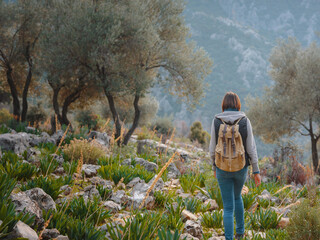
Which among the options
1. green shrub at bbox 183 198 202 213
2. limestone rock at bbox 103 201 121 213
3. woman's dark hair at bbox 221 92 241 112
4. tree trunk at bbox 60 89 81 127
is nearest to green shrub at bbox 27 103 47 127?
tree trunk at bbox 60 89 81 127

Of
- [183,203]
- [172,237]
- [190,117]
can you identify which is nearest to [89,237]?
[172,237]

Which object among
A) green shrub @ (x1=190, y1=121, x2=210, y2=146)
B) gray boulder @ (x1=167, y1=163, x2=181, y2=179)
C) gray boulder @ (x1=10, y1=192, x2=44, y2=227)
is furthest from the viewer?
green shrub @ (x1=190, y1=121, x2=210, y2=146)

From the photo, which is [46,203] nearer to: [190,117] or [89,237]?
[89,237]

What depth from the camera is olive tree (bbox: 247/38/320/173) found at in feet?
41.9

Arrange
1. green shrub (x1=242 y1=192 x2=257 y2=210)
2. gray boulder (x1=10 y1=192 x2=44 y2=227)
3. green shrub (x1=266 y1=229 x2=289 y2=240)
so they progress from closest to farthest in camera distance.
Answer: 1. gray boulder (x1=10 y1=192 x2=44 y2=227)
2. green shrub (x1=266 y1=229 x2=289 y2=240)
3. green shrub (x1=242 y1=192 x2=257 y2=210)

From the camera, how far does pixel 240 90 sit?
95.1 m

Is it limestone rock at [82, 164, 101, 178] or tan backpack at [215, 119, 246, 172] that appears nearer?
tan backpack at [215, 119, 246, 172]

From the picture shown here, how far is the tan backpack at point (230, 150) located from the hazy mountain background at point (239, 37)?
186 ft

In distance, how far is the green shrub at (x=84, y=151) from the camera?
600cm

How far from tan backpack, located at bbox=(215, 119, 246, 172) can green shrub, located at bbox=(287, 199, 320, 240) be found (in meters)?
0.87

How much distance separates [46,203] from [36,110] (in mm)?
20184

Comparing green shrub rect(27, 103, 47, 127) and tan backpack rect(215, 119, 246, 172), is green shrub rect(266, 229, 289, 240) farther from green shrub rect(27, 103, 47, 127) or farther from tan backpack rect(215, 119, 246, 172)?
green shrub rect(27, 103, 47, 127)

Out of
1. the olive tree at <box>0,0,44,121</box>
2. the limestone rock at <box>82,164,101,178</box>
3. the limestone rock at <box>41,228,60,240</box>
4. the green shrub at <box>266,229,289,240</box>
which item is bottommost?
the green shrub at <box>266,229,289,240</box>

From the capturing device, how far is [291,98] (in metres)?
14.1
